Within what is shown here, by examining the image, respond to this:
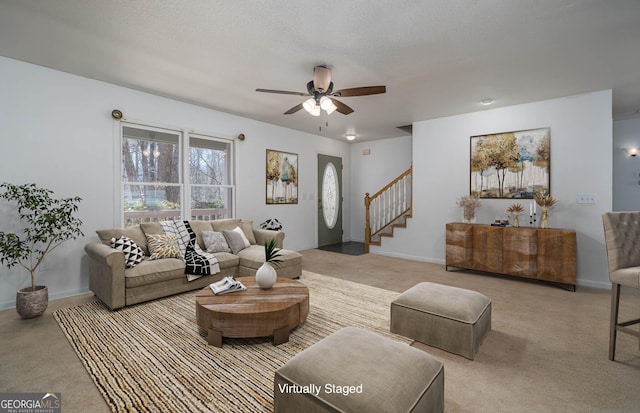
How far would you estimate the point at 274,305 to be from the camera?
7.88 ft

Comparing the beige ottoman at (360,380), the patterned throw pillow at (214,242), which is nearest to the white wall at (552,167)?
the patterned throw pillow at (214,242)

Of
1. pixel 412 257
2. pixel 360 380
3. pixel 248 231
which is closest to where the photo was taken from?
pixel 360 380

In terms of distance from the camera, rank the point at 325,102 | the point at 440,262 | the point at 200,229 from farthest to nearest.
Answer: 1. the point at 440,262
2. the point at 200,229
3. the point at 325,102

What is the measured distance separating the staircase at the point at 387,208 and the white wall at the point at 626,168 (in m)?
3.59

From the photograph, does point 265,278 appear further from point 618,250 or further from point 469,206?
point 469,206

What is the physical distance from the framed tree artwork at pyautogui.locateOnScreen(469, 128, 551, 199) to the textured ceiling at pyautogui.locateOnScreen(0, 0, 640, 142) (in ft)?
2.24

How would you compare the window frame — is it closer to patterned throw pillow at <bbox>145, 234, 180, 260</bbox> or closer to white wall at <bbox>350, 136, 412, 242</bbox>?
patterned throw pillow at <bbox>145, 234, 180, 260</bbox>

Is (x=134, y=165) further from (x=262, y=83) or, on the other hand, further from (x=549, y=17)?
(x=549, y=17)

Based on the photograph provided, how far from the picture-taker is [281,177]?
19.8 feet

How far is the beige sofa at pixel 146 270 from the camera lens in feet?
9.84

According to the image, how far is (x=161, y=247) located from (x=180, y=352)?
1.75 metres

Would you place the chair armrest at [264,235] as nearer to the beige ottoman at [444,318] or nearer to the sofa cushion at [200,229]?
the sofa cushion at [200,229]

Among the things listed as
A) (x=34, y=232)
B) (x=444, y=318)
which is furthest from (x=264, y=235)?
(x=444, y=318)

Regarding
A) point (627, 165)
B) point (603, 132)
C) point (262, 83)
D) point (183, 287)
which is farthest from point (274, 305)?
point (627, 165)
